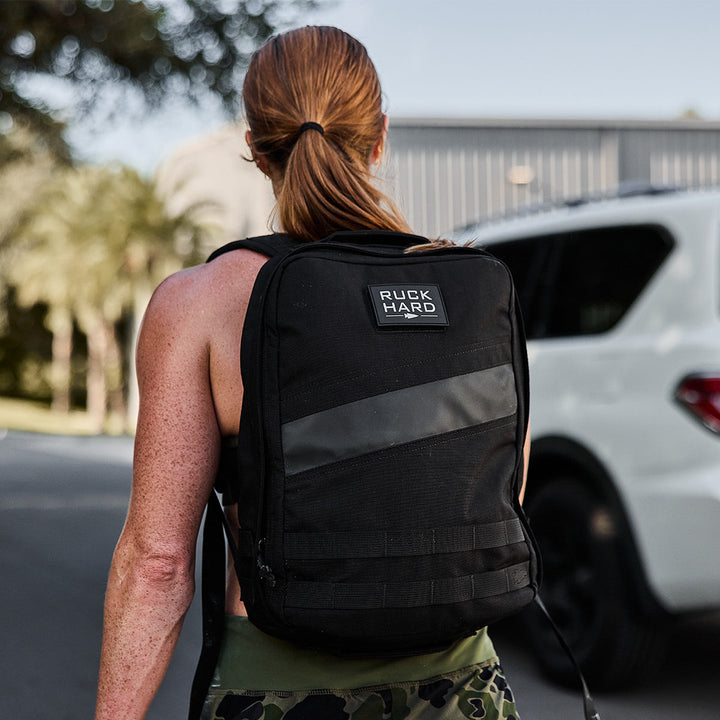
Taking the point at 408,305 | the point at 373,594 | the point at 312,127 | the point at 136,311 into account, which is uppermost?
the point at 312,127

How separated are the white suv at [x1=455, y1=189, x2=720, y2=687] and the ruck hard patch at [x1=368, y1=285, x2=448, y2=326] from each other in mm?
2108

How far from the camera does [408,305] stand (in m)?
1.30

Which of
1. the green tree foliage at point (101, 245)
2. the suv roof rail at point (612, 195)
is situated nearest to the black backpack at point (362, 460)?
the suv roof rail at point (612, 195)

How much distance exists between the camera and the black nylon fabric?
4.15 ft

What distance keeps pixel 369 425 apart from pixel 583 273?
9.97ft

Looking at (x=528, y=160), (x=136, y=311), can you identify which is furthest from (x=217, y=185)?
(x=528, y=160)

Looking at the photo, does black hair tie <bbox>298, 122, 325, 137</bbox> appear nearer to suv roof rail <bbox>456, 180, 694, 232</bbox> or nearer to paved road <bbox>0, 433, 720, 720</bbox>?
→ paved road <bbox>0, 433, 720, 720</bbox>

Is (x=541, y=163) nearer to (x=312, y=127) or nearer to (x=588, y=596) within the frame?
(x=588, y=596)

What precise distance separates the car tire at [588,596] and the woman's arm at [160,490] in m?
2.43

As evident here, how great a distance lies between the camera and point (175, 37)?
29.2 ft

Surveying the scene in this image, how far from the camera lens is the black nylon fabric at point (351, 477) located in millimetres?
1266

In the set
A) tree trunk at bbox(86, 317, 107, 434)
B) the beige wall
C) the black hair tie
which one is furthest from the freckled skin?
tree trunk at bbox(86, 317, 107, 434)

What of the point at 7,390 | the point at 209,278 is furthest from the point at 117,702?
the point at 7,390

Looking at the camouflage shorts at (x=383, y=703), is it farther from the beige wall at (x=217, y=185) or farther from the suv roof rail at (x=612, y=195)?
the beige wall at (x=217, y=185)
